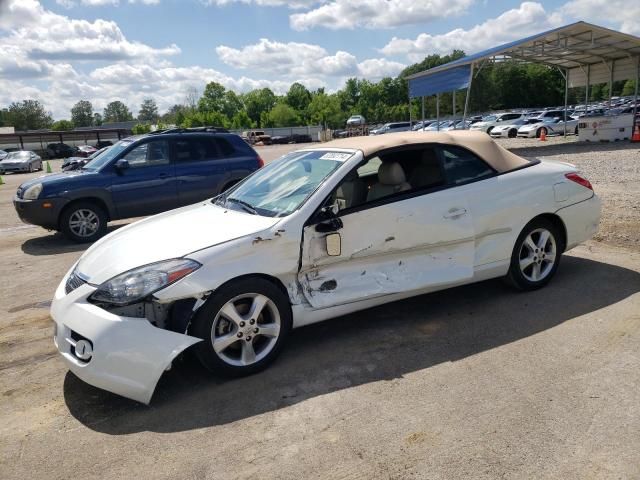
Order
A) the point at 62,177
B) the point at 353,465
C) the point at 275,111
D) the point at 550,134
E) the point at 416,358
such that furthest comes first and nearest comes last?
the point at 275,111 → the point at 550,134 → the point at 62,177 → the point at 416,358 → the point at 353,465

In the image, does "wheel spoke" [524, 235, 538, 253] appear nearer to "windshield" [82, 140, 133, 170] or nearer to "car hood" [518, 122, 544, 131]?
"windshield" [82, 140, 133, 170]

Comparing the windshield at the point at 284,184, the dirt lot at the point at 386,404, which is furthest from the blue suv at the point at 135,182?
the windshield at the point at 284,184

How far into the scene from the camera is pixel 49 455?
10.1 ft

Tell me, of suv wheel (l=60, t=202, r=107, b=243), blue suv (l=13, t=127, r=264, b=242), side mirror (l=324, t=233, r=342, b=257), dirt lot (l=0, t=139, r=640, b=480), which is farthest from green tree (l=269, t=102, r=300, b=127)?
side mirror (l=324, t=233, r=342, b=257)

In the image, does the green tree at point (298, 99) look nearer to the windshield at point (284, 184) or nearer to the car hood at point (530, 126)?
the car hood at point (530, 126)

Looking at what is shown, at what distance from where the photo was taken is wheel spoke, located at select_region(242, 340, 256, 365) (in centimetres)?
379

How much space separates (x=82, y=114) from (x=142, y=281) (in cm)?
16094

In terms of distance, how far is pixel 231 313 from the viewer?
3.69 meters

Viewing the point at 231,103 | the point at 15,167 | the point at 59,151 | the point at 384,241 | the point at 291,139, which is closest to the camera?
the point at 384,241

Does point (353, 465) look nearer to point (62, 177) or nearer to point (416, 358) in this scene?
point (416, 358)

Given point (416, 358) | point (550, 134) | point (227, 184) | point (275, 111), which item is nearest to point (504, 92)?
point (275, 111)

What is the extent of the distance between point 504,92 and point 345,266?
295ft

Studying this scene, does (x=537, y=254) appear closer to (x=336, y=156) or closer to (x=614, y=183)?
(x=336, y=156)

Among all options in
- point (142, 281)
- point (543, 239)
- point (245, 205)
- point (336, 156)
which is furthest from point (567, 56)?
point (142, 281)
